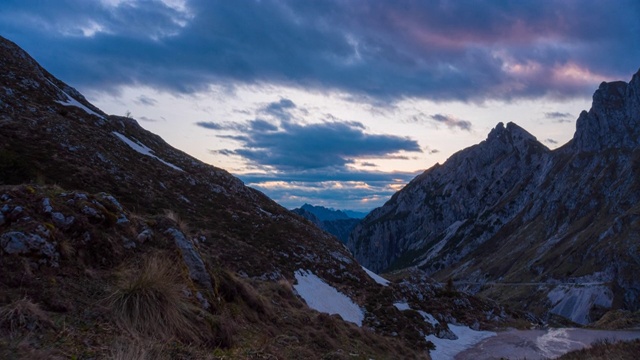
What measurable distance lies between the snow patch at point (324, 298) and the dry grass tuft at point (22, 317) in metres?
22.2

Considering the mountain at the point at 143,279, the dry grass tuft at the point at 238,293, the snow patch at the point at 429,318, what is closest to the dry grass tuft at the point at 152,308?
the mountain at the point at 143,279

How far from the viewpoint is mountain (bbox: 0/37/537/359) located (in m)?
7.05

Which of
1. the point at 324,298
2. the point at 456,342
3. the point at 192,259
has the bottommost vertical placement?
the point at 456,342

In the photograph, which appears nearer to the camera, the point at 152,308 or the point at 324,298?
the point at 152,308

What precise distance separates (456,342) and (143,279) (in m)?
30.5

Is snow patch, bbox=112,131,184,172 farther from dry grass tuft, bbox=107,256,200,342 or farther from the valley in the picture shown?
dry grass tuft, bbox=107,256,200,342

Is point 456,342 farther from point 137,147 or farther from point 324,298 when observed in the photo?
point 137,147

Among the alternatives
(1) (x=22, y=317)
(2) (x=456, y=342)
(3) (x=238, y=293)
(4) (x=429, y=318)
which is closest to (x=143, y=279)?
(1) (x=22, y=317)

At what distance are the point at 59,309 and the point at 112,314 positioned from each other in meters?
0.89

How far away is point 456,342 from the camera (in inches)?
1266

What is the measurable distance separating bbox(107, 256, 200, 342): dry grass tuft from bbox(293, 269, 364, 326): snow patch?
65.5 feet

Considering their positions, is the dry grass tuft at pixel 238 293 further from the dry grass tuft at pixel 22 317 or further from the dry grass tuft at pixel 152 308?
the dry grass tuft at pixel 22 317

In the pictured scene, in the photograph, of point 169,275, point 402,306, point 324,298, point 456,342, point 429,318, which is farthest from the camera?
point 402,306

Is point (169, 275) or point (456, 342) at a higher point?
point (169, 275)
